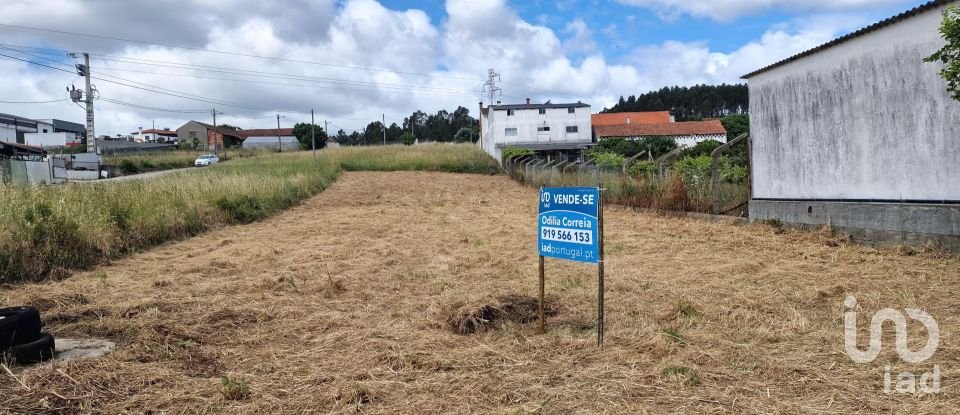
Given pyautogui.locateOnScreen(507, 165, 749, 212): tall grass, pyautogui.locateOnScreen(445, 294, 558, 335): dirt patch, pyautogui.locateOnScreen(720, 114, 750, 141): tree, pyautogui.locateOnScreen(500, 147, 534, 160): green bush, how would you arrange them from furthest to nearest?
pyautogui.locateOnScreen(720, 114, 750, 141): tree < pyautogui.locateOnScreen(500, 147, 534, 160): green bush < pyautogui.locateOnScreen(507, 165, 749, 212): tall grass < pyautogui.locateOnScreen(445, 294, 558, 335): dirt patch

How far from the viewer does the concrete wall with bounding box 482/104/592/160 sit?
192ft

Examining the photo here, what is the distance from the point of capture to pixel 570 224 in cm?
509

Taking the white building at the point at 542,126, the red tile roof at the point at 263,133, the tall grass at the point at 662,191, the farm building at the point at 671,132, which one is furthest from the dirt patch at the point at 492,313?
the red tile roof at the point at 263,133

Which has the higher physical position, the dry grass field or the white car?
the white car

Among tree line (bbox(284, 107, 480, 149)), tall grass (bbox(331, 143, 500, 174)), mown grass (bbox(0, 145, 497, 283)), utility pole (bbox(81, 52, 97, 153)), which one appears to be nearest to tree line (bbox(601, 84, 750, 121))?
tree line (bbox(284, 107, 480, 149))

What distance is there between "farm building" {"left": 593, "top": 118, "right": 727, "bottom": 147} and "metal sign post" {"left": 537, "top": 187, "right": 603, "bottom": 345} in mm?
55098

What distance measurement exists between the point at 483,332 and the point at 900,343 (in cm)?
322

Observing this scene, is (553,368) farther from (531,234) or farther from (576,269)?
(531,234)

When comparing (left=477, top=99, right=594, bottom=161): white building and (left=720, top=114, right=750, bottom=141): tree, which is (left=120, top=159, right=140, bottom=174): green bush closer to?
(left=477, top=99, right=594, bottom=161): white building

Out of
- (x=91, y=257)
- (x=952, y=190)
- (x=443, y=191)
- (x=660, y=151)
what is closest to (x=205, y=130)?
(x=660, y=151)

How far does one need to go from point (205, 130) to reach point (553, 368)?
106 metres

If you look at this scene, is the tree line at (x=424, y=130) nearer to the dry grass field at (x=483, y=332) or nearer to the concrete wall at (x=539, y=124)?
the concrete wall at (x=539, y=124)

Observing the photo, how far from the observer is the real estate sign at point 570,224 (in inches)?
191

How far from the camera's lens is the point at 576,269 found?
852 cm
